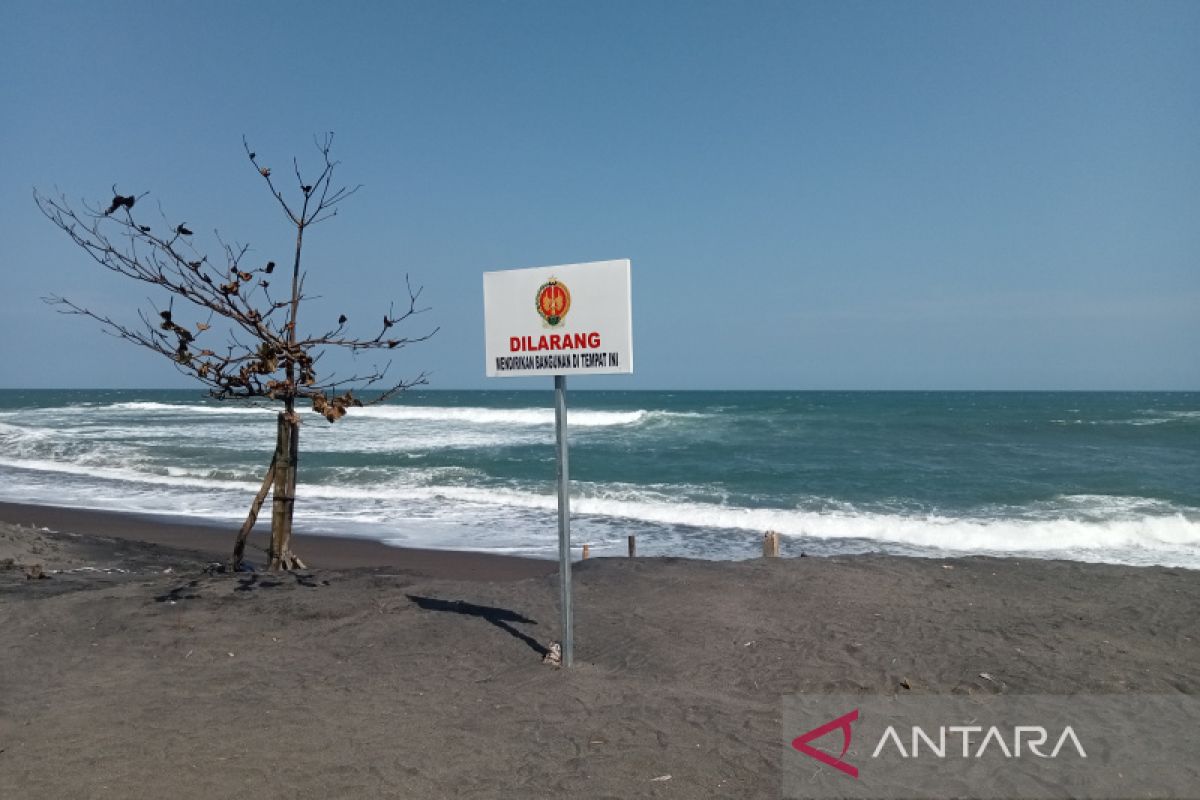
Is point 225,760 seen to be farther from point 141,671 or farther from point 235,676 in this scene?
point 141,671

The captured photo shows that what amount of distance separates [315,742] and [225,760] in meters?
0.42

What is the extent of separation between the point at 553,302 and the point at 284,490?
156 inches

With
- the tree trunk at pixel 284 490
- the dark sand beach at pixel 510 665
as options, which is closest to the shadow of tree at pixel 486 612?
the dark sand beach at pixel 510 665

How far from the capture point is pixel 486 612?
22.6 ft

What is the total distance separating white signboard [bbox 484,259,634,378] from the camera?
16.1 feet

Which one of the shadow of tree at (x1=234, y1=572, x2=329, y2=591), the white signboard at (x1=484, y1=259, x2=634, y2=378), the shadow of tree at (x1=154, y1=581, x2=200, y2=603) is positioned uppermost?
the white signboard at (x1=484, y1=259, x2=634, y2=378)

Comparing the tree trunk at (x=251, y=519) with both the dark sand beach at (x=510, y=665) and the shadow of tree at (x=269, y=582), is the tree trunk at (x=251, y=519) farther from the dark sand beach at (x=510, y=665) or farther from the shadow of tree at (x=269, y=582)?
the dark sand beach at (x=510, y=665)

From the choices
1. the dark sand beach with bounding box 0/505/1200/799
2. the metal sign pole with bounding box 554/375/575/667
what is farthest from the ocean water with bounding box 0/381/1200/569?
the metal sign pole with bounding box 554/375/575/667

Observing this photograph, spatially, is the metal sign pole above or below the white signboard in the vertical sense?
below

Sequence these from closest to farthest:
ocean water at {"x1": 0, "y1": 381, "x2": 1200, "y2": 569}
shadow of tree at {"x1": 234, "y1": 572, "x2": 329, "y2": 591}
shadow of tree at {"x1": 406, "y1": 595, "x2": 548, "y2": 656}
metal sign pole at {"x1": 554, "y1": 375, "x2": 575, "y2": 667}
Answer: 1. metal sign pole at {"x1": 554, "y1": 375, "x2": 575, "y2": 667}
2. shadow of tree at {"x1": 406, "y1": 595, "x2": 548, "y2": 656}
3. shadow of tree at {"x1": 234, "y1": 572, "x2": 329, "y2": 591}
4. ocean water at {"x1": 0, "y1": 381, "x2": 1200, "y2": 569}

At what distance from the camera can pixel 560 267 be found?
16.8ft

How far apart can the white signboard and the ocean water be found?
744 cm

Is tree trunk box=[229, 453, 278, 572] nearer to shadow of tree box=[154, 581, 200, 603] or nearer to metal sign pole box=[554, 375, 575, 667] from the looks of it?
shadow of tree box=[154, 581, 200, 603]

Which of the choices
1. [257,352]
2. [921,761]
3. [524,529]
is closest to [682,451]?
[524,529]
